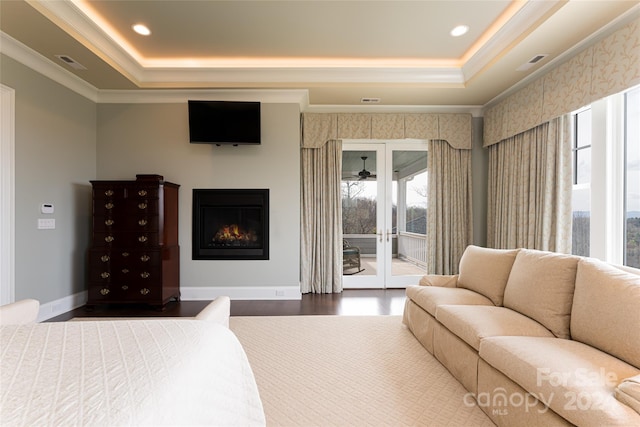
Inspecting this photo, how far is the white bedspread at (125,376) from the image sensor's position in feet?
2.20

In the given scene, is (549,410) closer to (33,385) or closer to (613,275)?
(613,275)

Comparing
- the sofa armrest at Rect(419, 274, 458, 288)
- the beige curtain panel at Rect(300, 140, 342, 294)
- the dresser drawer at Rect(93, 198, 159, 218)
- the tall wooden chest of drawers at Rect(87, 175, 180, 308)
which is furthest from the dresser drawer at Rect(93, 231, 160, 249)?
the sofa armrest at Rect(419, 274, 458, 288)

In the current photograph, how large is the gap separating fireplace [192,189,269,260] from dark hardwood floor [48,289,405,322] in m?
0.67

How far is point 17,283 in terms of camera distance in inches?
116

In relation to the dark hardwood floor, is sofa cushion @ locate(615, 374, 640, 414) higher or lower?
higher

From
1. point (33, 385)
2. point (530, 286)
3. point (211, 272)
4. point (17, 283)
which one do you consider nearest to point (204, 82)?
point (211, 272)

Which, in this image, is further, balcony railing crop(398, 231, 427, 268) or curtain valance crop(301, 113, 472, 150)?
balcony railing crop(398, 231, 427, 268)

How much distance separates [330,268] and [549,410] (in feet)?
11.0

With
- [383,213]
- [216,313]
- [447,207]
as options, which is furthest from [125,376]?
[447,207]

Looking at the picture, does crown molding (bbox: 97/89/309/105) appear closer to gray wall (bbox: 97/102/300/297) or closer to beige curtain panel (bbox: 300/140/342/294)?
gray wall (bbox: 97/102/300/297)

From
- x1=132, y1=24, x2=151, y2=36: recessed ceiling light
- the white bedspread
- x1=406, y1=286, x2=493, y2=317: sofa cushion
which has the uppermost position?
x1=132, y1=24, x2=151, y2=36: recessed ceiling light

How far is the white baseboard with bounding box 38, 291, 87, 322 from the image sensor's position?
10.6 ft

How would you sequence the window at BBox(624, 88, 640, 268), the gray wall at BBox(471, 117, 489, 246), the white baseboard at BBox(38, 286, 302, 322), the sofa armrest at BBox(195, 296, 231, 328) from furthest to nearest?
the gray wall at BBox(471, 117, 489, 246), the white baseboard at BBox(38, 286, 302, 322), the window at BBox(624, 88, 640, 268), the sofa armrest at BBox(195, 296, 231, 328)

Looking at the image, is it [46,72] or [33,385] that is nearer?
[33,385]
